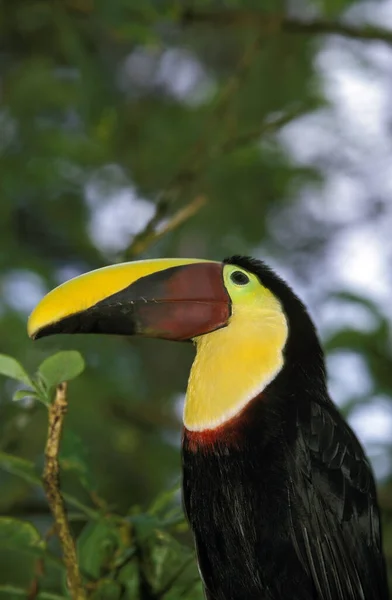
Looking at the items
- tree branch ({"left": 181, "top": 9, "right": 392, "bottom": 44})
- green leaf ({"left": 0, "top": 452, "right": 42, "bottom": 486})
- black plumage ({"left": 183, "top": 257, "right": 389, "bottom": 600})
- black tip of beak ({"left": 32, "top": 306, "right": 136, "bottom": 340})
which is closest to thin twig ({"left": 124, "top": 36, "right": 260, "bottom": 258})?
tree branch ({"left": 181, "top": 9, "right": 392, "bottom": 44})

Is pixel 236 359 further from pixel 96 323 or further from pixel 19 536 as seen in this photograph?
pixel 19 536

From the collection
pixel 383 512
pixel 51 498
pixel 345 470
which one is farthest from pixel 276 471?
pixel 383 512

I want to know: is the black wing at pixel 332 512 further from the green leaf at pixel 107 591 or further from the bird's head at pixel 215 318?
the green leaf at pixel 107 591

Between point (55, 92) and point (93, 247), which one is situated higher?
point (55, 92)

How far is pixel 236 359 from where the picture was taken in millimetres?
2115

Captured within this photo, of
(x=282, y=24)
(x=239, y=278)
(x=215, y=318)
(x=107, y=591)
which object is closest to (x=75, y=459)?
(x=107, y=591)

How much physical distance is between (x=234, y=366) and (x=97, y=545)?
1.67 feet

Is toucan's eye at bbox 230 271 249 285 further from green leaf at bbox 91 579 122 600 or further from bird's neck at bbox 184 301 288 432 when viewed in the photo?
green leaf at bbox 91 579 122 600

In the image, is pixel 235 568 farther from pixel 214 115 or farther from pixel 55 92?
pixel 55 92

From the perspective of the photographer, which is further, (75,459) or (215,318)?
(215,318)

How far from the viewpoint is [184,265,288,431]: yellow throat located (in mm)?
2080

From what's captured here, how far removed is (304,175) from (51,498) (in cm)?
351

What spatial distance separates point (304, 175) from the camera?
4.86 metres

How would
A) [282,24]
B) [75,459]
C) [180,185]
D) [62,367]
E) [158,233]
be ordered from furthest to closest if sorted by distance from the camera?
[282,24], [180,185], [158,233], [75,459], [62,367]
